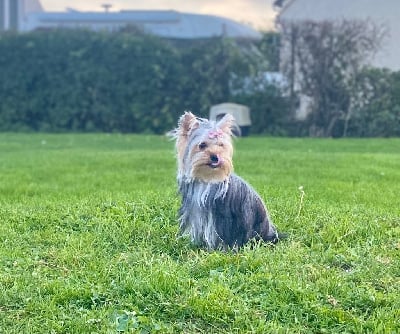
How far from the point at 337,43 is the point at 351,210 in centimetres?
1081

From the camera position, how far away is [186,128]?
499 cm

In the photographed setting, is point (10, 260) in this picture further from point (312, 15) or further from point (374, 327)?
point (312, 15)

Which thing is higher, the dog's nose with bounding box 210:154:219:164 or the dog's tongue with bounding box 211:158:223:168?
the dog's nose with bounding box 210:154:219:164

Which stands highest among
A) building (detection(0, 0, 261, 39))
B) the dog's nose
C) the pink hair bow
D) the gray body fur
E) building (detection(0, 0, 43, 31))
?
building (detection(0, 0, 43, 31))

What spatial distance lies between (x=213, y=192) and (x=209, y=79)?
13.1 metres

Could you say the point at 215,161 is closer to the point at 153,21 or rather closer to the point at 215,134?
the point at 215,134

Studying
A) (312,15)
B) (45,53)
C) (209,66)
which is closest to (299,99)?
(209,66)

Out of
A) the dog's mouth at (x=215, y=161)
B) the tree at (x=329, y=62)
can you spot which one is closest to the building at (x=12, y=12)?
the tree at (x=329, y=62)

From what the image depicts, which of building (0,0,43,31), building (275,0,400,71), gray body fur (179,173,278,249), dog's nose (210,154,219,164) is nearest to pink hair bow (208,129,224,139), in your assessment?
dog's nose (210,154,219,164)

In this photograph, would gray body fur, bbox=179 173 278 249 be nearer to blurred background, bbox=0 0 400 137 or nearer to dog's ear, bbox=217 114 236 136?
dog's ear, bbox=217 114 236 136

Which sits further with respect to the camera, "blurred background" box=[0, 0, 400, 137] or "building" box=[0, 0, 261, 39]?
"building" box=[0, 0, 261, 39]

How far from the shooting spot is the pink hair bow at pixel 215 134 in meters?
4.76

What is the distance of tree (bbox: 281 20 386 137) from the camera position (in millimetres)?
16375

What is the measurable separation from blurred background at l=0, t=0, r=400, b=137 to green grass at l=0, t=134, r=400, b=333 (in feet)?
27.8
